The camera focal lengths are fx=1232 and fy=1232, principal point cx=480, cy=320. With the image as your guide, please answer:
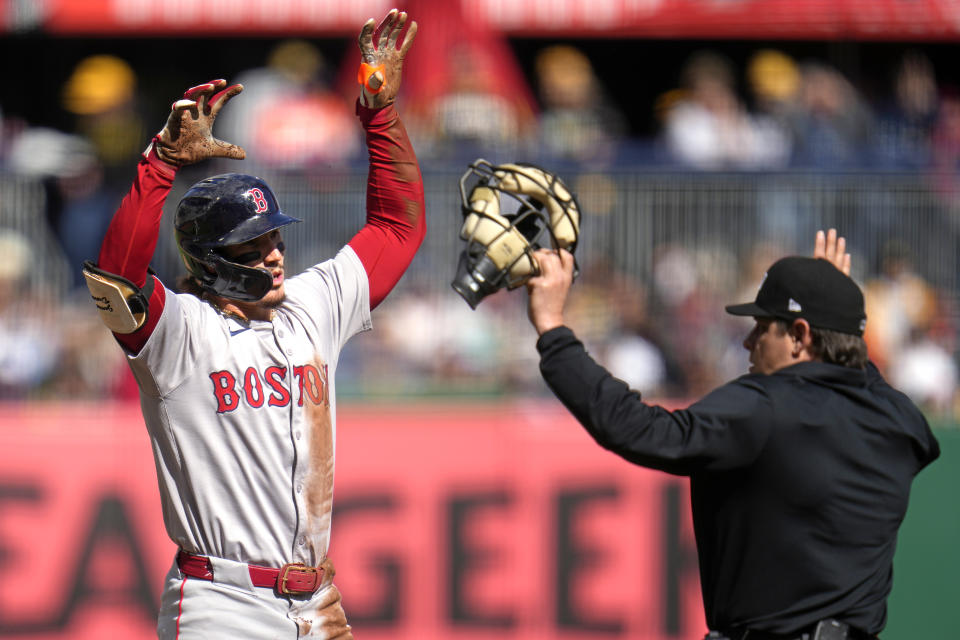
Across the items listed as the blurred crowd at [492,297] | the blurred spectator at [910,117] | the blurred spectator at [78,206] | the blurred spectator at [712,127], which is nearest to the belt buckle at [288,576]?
the blurred crowd at [492,297]

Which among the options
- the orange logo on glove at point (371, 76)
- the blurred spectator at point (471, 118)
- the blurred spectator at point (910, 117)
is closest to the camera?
the orange logo on glove at point (371, 76)

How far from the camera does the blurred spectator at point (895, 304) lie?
9414mm

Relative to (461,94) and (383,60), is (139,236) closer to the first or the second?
(383,60)

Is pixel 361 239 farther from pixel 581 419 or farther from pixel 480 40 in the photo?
pixel 480 40

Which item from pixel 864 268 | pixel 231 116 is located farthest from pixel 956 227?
pixel 231 116

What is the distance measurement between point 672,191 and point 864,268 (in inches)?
65.1

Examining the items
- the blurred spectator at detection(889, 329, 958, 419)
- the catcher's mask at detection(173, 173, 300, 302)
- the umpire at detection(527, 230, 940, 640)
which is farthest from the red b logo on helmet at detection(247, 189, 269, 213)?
the blurred spectator at detection(889, 329, 958, 419)

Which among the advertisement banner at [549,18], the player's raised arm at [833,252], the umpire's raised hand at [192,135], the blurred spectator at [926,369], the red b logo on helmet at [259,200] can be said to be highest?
the advertisement banner at [549,18]

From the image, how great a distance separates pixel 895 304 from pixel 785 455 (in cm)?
647

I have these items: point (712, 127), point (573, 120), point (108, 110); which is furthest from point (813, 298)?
point (108, 110)

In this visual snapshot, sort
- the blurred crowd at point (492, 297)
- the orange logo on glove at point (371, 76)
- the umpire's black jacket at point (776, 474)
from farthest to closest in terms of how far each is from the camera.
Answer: the blurred crowd at point (492, 297), the orange logo on glove at point (371, 76), the umpire's black jacket at point (776, 474)

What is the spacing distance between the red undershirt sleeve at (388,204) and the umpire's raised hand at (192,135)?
73cm

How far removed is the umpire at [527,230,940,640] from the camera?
3.48 meters

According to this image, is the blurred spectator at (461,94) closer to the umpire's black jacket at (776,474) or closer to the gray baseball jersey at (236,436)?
the gray baseball jersey at (236,436)
